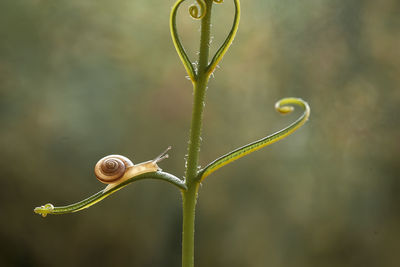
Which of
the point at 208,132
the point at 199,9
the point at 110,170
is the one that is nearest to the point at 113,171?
the point at 110,170

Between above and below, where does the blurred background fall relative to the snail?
below

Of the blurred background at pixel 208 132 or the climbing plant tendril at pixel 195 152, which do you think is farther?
the blurred background at pixel 208 132

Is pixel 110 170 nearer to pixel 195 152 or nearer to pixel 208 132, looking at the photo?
pixel 195 152

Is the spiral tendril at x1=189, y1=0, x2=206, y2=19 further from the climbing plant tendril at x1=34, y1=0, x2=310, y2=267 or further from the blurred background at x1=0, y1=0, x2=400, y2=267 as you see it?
the blurred background at x1=0, y1=0, x2=400, y2=267

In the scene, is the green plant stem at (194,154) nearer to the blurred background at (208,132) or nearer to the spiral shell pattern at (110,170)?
the spiral shell pattern at (110,170)

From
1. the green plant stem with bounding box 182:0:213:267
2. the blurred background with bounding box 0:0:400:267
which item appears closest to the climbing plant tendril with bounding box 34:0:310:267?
the green plant stem with bounding box 182:0:213:267

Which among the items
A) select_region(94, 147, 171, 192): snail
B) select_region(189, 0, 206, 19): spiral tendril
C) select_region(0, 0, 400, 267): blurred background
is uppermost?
select_region(189, 0, 206, 19): spiral tendril

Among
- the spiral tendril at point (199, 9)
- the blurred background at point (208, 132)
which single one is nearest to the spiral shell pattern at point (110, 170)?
the spiral tendril at point (199, 9)
